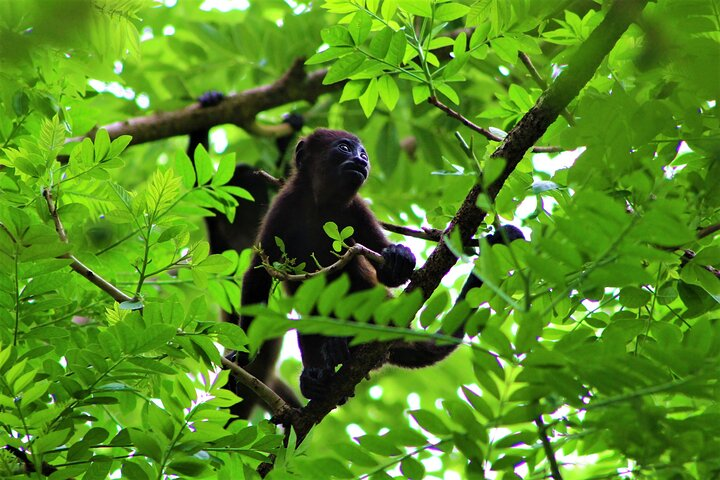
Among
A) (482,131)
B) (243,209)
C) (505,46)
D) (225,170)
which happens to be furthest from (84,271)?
(243,209)

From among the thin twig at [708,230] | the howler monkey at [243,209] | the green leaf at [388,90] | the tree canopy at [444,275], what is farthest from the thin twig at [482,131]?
the howler monkey at [243,209]

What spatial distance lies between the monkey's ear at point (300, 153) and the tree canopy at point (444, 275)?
5.33ft

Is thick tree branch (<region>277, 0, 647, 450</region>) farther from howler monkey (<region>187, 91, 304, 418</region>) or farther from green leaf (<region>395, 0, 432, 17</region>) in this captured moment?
howler monkey (<region>187, 91, 304, 418</region>)

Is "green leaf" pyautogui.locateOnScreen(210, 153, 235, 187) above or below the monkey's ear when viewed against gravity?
above

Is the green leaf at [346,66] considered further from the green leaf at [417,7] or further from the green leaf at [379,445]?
the green leaf at [379,445]

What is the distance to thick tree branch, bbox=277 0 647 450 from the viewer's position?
2771 millimetres

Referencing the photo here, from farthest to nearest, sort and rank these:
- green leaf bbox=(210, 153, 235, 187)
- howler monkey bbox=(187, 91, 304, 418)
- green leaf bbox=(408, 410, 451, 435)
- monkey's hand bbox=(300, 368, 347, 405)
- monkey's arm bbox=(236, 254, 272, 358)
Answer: howler monkey bbox=(187, 91, 304, 418) < monkey's arm bbox=(236, 254, 272, 358) < green leaf bbox=(210, 153, 235, 187) < monkey's hand bbox=(300, 368, 347, 405) < green leaf bbox=(408, 410, 451, 435)

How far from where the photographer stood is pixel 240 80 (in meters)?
7.92

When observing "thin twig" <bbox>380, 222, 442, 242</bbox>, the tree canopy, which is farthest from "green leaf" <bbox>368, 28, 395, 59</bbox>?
"thin twig" <bbox>380, 222, 442, 242</bbox>

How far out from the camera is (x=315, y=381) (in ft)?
13.6

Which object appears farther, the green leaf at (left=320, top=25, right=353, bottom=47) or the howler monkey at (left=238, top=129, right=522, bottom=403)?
the howler monkey at (left=238, top=129, right=522, bottom=403)

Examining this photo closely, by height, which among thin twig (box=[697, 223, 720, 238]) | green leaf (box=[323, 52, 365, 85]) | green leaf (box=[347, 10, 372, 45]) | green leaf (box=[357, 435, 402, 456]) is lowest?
green leaf (box=[357, 435, 402, 456])

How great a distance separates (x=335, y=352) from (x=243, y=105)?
349cm

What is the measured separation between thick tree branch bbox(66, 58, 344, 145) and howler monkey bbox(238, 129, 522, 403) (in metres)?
0.90
